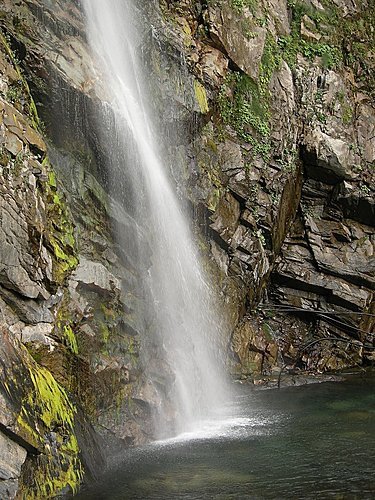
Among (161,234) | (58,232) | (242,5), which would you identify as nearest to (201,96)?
(242,5)

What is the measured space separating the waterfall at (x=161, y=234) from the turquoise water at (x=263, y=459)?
1180 mm

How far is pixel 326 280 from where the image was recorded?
1642 centimetres

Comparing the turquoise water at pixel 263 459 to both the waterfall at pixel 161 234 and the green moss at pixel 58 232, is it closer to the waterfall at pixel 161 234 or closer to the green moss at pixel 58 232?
the waterfall at pixel 161 234

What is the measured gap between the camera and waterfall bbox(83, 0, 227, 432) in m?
11.4

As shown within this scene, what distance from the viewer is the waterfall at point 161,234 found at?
37.5 feet

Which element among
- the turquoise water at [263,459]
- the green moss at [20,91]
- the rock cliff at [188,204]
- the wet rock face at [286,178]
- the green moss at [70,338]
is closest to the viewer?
the turquoise water at [263,459]

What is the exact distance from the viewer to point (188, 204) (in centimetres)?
1376

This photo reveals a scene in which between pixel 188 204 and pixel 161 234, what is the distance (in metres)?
1.70

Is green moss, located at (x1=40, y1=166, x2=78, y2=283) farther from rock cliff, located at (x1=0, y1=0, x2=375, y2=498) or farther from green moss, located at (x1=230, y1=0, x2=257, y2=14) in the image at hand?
green moss, located at (x1=230, y1=0, x2=257, y2=14)

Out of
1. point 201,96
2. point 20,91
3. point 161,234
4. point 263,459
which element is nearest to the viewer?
point 263,459

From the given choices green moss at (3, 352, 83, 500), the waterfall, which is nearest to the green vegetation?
the waterfall

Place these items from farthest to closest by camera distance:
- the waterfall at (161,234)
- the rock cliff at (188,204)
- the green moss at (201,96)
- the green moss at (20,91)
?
the green moss at (201,96)
the waterfall at (161,234)
the green moss at (20,91)
the rock cliff at (188,204)

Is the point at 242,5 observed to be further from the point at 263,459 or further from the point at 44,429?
the point at 44,429

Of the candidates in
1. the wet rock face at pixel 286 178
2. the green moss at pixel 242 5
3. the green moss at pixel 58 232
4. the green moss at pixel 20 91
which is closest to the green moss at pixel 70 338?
the green moss at pixel 58 232
